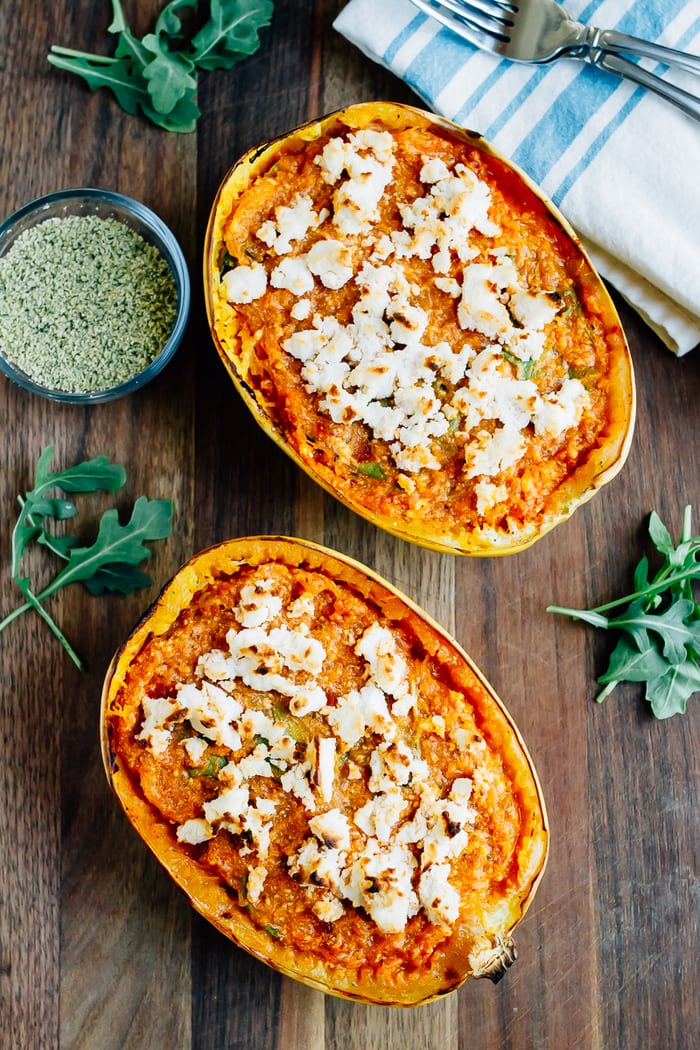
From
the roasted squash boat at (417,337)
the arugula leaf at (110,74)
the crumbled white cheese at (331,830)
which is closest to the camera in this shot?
the crumbled white cheese at (331,830)

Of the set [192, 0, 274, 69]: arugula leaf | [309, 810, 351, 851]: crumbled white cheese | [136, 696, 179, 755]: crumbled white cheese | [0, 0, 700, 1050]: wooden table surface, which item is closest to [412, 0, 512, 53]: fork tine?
[0, 0, 700, 1050]: wooden table surface

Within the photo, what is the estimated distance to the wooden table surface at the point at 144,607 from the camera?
7.50 ft

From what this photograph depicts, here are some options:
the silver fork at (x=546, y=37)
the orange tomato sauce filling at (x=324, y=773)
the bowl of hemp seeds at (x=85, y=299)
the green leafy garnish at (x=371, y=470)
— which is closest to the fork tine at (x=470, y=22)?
the silver fork at (x=546, y=37)

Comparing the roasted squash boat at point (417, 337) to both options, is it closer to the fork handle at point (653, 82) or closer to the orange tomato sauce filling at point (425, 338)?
the orange tomato sauce filling at point (425, 338)

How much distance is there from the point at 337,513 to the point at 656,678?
0.82 meters

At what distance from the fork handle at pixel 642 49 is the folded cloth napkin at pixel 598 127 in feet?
0.24

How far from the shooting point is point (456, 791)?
1935 millimetres

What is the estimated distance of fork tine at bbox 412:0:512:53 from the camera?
89.6 inches

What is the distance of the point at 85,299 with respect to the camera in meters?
2.29

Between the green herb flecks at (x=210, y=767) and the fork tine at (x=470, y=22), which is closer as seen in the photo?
the green herb flecks at (x=210, y=767)

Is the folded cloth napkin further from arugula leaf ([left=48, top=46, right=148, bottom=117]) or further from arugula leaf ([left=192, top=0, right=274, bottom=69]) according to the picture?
arugula leaf ([left=48, top=46, right=148, bottom=117])

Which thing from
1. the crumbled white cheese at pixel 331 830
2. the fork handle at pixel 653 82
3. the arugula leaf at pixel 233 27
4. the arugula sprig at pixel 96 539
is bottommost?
the arugula sprig at pixel 96 539

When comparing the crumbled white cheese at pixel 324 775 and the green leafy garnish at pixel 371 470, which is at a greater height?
the green leafy garnish at pixel 371 470

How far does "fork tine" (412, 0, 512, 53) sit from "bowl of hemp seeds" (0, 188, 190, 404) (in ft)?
2.60
